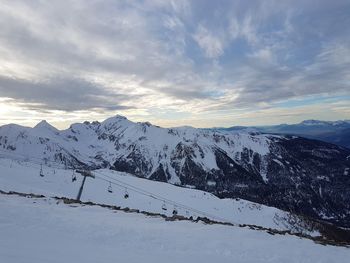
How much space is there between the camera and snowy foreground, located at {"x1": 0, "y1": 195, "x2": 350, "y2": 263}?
13.6 meters

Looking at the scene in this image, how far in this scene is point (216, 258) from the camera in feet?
48.8

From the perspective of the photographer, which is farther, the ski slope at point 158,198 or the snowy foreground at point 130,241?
the ski slope at point 158,198

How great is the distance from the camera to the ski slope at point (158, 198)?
241 ft

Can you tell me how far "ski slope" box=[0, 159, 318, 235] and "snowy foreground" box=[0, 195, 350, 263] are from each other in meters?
49.8

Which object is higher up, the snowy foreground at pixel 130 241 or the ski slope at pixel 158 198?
the snowy foreground at pixel 130 241

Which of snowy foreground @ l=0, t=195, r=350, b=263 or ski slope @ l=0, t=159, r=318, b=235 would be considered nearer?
snowy foreground @ l=0, t=195, r=350, b=263

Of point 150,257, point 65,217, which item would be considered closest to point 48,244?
point 150,257

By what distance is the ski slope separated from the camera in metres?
73.3

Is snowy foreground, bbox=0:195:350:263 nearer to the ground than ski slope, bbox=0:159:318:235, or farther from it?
farther from it

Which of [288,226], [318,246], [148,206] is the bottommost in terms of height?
[288,226]

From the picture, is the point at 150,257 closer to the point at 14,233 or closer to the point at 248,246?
the point at 248,246

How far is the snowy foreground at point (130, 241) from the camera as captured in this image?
13584 millimetres

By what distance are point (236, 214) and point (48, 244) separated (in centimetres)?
10154

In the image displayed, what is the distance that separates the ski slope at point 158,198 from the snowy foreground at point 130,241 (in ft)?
163
